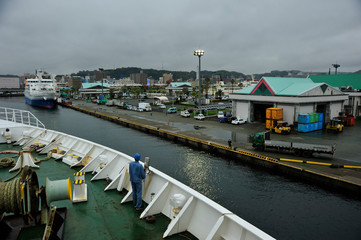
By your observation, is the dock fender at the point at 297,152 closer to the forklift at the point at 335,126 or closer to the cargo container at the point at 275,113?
the cargo container at the point at 275,113

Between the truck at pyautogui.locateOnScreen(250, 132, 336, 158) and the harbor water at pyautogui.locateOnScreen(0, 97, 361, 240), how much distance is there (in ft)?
9.95

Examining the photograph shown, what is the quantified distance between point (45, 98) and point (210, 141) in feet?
231

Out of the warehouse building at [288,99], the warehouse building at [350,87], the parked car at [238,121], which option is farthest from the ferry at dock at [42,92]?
the warehouse building at [350,87]

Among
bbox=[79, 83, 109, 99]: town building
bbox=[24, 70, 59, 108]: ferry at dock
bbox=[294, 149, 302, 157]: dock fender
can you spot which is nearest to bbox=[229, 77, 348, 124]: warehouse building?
bbox=[294, 149, 302, 157]: dock fender

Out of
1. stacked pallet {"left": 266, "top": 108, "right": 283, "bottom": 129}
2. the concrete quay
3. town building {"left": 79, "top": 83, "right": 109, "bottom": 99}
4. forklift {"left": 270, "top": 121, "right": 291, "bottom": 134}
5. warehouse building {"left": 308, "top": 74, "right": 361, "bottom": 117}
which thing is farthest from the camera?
town building {"left": 79, "top": 83, "right": 109, "bottom": 99}

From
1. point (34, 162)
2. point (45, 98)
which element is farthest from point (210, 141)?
point (45, 98)

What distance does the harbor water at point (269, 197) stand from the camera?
40.0 feet

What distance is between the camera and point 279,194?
51.7 feet

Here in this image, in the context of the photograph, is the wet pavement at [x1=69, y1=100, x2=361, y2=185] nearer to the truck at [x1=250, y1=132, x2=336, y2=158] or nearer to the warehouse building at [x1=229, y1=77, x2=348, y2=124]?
the truck at [x1=250, y1=132, x2=336, y2=158]

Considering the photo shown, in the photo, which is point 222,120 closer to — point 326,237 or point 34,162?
point 326,237

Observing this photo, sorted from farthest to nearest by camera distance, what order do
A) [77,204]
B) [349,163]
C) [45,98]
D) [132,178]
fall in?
[45,98]
[349,163]
[77,204]
[132,178]

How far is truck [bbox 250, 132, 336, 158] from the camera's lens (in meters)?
19.4

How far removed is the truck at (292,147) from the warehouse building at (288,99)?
13505mm

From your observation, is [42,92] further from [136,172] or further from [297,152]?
[136,172]
